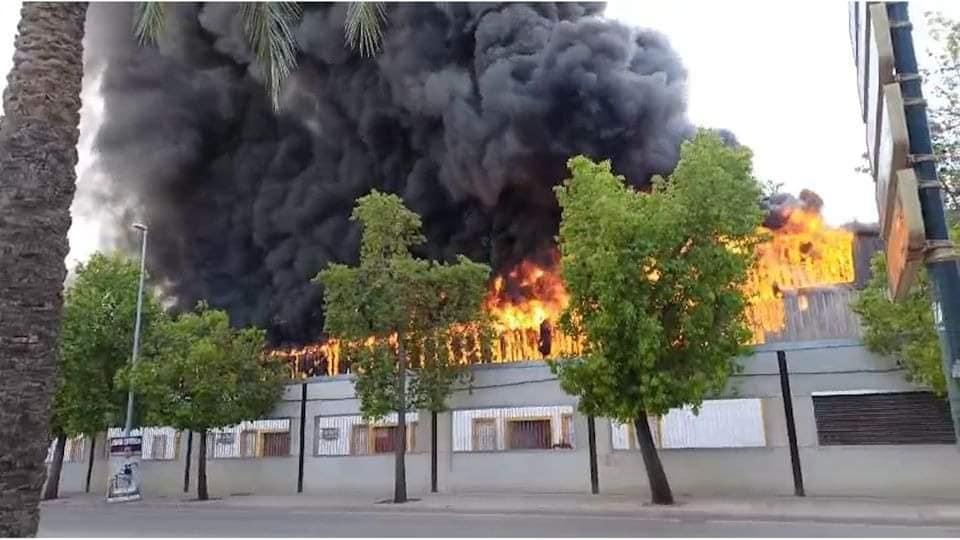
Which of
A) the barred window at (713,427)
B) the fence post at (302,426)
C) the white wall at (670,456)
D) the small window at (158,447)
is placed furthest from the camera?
the small window at (158,447)

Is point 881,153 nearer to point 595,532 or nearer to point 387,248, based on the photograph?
point 595,532

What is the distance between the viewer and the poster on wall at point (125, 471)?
17.7 m

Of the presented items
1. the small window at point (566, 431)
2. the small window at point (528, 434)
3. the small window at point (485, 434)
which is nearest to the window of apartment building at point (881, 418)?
the small window at point (566, 431)

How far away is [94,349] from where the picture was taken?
21141 millimetres

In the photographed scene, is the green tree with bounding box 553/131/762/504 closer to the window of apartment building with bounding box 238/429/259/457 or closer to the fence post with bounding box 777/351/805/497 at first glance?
the fence post with bounding box 777/351/805/497

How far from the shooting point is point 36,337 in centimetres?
495

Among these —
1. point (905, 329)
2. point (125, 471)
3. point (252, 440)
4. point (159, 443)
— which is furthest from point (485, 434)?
point (159, 443)

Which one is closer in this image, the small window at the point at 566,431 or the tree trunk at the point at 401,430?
the tree trunk at the point at 401,430

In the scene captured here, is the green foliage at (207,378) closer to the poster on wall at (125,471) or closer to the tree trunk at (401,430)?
the poster on wall at (125,471)

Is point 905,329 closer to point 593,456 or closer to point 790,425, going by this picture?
point 790,425

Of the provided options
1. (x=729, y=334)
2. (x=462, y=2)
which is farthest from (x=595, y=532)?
(x=462, y=2)

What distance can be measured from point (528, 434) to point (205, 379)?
768cm

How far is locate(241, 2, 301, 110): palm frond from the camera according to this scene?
24.2ft

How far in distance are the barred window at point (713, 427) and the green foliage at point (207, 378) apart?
30.1ft
